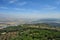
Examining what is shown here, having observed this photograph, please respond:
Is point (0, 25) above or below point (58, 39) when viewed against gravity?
above

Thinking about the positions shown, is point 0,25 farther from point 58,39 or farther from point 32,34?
point 58,39

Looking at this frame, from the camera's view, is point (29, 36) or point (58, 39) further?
point (58, 39)

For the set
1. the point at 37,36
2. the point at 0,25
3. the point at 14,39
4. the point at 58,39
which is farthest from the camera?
the point at 0,25

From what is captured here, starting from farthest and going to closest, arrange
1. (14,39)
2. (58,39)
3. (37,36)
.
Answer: (58,39), (37,36), (14,39)

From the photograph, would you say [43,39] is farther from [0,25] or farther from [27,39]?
[0,25]

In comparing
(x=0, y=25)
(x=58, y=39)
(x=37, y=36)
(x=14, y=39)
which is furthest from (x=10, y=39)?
(x=0, y=25)

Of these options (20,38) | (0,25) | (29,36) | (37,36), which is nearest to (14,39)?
(20,38)

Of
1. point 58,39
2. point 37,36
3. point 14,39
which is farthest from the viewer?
point 58,39

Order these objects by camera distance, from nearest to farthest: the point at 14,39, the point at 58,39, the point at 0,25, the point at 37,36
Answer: the point at 14,39, the point at 37,36, the point at 58,39, the point at 0,25

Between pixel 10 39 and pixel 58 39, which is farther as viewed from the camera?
pixel 58 39
